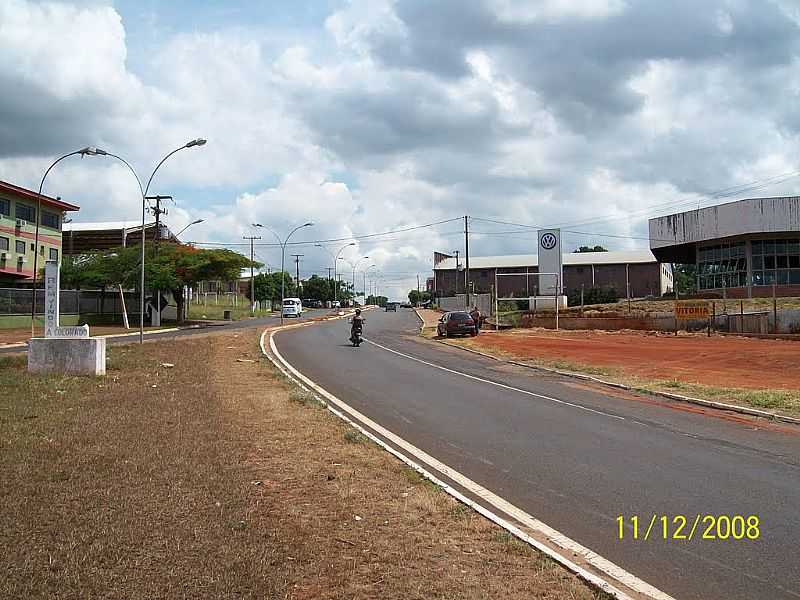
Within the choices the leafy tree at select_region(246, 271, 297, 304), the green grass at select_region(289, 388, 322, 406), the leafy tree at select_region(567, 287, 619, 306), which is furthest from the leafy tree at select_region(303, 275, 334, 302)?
the green grass at select_region(289, 388, 322, 406)

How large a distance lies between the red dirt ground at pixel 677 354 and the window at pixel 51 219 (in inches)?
1734

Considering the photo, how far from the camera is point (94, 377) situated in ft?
58.2

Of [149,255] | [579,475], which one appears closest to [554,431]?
[579,475]

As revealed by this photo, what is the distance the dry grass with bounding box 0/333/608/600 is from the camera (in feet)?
16.1

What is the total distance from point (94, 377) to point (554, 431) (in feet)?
37.8

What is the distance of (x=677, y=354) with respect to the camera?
2742 centimetres

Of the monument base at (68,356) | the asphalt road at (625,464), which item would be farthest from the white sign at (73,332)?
the asphalt road at (625,464)

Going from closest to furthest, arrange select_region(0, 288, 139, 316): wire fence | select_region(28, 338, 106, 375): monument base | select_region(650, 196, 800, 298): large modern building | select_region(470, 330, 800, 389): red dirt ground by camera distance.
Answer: select_region(28, 338, 106, 375): monument base, select_region(470, 330, 800, 389): red dirt ground, select_region(0, 288, 139, 316): wire fence, select_region(650, 196, 800, 298): large modern building

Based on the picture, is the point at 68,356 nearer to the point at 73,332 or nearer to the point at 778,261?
the point at 73,332

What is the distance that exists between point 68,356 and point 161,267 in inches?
1434
